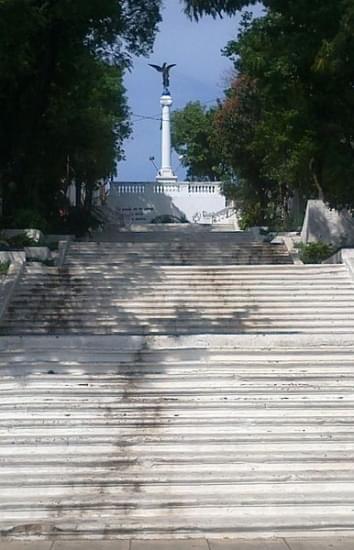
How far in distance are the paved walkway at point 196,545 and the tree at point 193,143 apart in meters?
51.9

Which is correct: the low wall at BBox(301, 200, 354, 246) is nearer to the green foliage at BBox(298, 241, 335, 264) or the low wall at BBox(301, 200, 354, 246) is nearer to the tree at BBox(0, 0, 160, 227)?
the green foliage at BBox(298, 241, 335, 264)

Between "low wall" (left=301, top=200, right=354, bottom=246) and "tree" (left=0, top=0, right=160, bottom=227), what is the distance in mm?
6112

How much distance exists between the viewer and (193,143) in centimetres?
6053

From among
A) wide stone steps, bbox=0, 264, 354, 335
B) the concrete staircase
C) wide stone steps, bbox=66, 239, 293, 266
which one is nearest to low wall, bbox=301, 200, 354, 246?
wide stone steps, bbox=66, 239, 293, 266

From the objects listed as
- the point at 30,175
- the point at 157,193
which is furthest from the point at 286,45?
the point at 157,193

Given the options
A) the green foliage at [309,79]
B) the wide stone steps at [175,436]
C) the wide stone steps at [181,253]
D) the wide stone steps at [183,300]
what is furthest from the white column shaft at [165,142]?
the wide stone steps at [175,436]

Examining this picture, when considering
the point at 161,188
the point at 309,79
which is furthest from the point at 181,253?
the point at 161,188

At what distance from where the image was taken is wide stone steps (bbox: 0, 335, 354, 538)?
746 cm

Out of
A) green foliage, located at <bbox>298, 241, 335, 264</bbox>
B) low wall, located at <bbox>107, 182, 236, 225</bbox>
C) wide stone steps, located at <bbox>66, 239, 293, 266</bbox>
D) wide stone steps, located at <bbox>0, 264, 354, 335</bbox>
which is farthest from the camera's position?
low wall, located at <bbox>107, 182, 236, 225</bbox>

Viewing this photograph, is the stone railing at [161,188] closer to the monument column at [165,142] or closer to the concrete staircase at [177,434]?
the monument column at [165,142]

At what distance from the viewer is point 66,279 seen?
1529 centimetres

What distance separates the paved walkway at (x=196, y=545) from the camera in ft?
22.6

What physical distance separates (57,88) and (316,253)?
8.56 metres

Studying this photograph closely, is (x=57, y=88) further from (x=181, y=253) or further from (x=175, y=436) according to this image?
(x=175, y=436)
